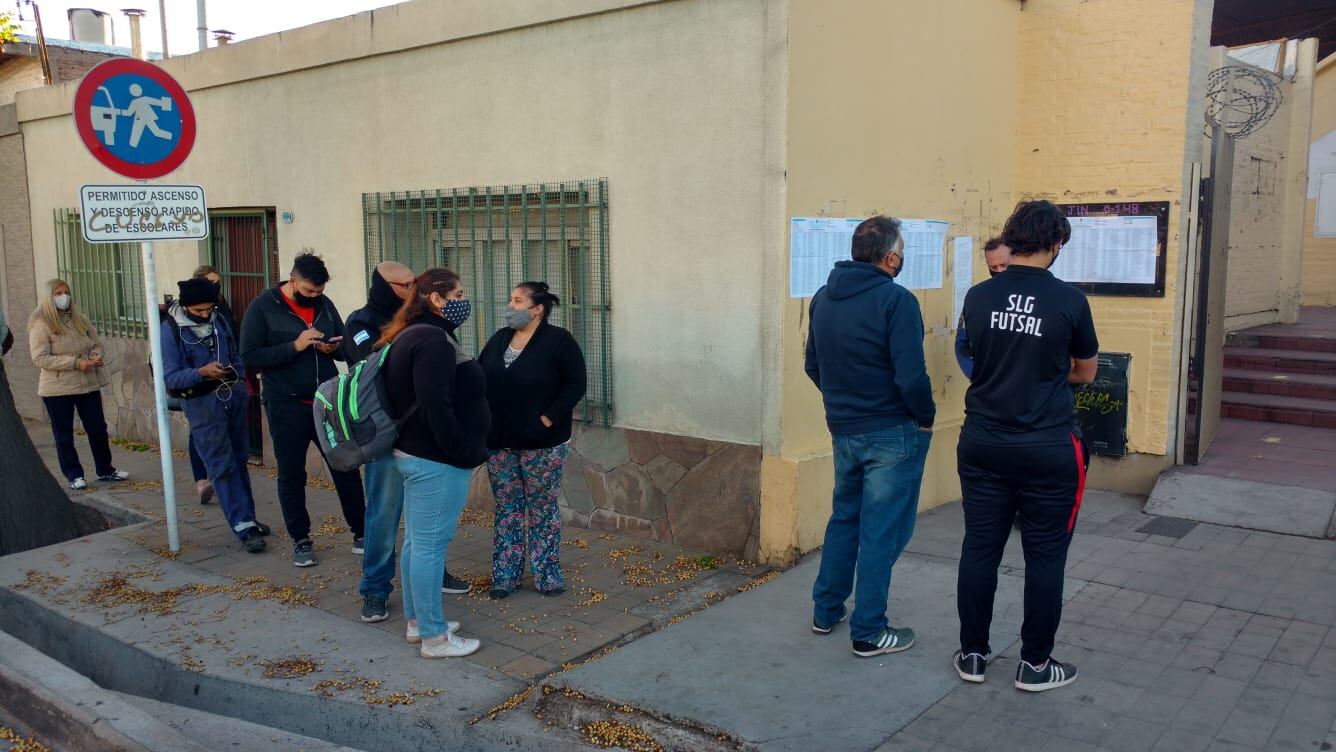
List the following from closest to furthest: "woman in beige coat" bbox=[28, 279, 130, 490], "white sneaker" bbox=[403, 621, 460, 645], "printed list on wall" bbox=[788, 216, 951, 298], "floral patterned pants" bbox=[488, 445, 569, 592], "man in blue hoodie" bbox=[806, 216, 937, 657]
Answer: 1. "man in blue hoodie" bbox=[806, 216, 937, 657]
2. "white sneaker" bbox=[403, 621, 460, 645]
3. "floral patterned pants" bbox=[488, 445, 569, 592]
4. "printed list on wall" bbox=[788, 216, 951, 298]
5. "woman in beige coat" bbox=[28, 279, 130, 490]

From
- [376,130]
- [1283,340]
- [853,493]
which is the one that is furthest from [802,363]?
[1283,340]

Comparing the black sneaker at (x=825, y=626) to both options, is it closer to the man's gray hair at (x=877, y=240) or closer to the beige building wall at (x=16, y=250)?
the man's gray hair at (x=877, y=240)

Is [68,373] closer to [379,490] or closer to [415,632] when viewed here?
[379,490]

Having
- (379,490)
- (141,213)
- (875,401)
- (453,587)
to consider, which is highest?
(141,213)

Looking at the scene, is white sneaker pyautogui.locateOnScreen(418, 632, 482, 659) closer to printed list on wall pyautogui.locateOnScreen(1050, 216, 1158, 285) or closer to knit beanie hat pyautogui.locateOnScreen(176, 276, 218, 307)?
knit beanie hat pyautogui.locateOnScreen(176, 276, 218, 307)

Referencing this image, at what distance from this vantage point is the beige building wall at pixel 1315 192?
1266 centimetres

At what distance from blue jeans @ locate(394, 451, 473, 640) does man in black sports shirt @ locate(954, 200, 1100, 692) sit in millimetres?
2228

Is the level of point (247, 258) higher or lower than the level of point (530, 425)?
higher

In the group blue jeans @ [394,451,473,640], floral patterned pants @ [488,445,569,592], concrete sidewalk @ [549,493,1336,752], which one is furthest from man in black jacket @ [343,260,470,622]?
concrete sidewalk @ [549,493,1336,752]

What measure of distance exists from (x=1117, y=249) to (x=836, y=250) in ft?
7.61

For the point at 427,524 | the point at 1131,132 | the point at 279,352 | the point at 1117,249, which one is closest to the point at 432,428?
the point at 427,524

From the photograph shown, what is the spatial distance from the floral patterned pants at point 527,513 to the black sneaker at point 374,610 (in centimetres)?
60

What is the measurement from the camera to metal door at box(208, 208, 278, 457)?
357 inches

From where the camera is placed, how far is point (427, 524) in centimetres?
462
